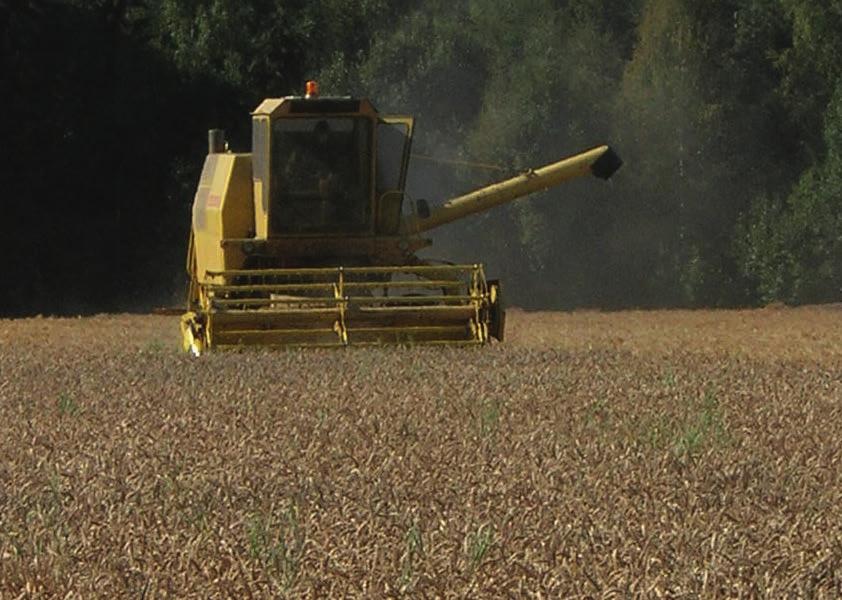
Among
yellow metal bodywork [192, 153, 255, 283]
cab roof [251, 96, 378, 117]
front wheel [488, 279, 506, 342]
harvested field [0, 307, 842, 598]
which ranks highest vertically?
cab roof [251, 96, 378, 117]

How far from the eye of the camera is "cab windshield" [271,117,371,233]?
57.8ft

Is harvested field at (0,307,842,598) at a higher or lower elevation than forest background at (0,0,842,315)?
lower

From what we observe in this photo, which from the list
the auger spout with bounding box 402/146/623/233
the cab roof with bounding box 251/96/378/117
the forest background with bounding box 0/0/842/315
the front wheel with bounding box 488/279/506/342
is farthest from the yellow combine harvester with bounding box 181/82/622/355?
the forest background with bounding box 0/0/842/315

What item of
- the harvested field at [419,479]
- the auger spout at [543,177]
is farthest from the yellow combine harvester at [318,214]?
the harvested field at [419,479]

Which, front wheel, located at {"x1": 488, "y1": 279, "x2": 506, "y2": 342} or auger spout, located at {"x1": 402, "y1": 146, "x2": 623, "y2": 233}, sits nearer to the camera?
front wheel, located at {"x1": 488, "y1": 279, "x2": 506, "y2": 342}

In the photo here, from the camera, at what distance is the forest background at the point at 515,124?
35.8 metres

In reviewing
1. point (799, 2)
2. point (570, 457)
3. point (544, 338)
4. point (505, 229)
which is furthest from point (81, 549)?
point (799, 2)

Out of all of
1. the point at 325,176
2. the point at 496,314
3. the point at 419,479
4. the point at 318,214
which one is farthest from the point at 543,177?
the point at 419,479

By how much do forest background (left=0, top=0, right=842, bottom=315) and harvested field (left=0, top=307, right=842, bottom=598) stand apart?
22.6 m

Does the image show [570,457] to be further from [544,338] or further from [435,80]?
[435,80]

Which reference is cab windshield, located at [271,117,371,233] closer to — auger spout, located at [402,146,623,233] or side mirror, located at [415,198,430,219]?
side mirror, located at [415,198,430,219]

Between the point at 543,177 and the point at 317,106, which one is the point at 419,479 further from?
the point at 543,177

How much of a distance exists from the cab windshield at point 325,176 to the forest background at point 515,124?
58.3ft

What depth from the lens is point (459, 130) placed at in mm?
38812
